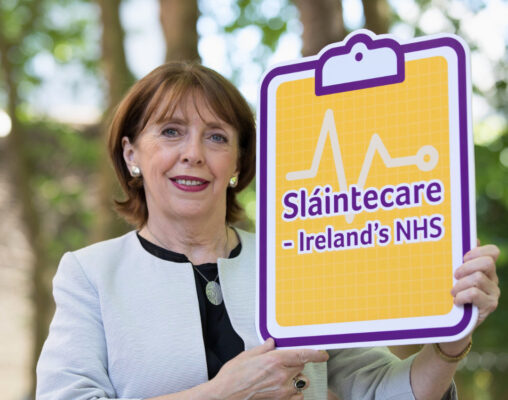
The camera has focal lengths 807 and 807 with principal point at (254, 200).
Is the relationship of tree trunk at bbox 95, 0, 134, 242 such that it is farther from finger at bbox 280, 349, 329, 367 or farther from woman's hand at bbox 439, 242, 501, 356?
woman's hand at bbox 439, 242, 501, 356

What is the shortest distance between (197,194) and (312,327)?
1.81 ft

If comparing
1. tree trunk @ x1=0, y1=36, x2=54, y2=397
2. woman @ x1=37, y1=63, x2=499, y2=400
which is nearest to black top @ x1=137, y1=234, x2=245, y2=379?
woman @ x1=37, y1=63, x2=499, y2=400

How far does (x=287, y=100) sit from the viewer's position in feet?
6.54

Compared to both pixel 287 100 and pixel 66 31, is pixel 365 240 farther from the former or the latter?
pixel 66 31

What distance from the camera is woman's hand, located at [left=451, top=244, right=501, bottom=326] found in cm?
170

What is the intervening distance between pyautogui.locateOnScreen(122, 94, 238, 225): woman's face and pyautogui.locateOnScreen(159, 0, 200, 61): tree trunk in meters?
2.55

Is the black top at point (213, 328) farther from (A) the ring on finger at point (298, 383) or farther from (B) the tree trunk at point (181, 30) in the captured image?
(B) the tree trunk at point (181, 30)

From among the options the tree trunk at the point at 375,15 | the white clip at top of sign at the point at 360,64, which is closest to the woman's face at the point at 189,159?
the white clip at top of sign at the point at 360,64

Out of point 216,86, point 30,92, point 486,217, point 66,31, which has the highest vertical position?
point 66,31

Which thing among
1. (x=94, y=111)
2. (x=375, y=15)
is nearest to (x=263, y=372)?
(x=375, y=15)

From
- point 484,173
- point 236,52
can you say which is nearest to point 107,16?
point 236,52

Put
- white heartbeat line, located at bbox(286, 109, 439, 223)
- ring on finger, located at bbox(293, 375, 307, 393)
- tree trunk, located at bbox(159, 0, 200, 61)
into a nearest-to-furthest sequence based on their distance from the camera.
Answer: white heartbeat line, located at bbox(286, 109, 439, 223)
ring on finger, located at bbox(293, 375, 307, 393)
tree trunk, located at bbox(159, 0, 200, 61)

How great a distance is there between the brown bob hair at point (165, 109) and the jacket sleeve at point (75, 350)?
15.3 inches

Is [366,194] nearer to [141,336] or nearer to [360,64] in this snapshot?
[360,64]
